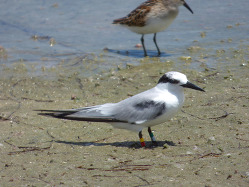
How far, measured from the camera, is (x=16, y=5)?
497 inches

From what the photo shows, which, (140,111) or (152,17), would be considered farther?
(152,17)

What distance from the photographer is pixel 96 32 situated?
415 inches

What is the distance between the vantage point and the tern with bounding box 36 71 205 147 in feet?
15.6

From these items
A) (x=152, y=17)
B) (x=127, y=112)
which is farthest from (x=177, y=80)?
(x=152, y=17)

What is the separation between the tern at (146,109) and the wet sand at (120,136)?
0.28 metres

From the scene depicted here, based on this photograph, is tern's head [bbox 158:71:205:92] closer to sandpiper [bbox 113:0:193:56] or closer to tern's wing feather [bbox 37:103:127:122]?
tern's wing feather [bbox 37:103:127:122]

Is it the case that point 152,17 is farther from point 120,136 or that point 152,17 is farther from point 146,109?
point 146,109

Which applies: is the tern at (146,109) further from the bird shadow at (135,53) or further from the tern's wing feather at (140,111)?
the bird shadow at (135,53)

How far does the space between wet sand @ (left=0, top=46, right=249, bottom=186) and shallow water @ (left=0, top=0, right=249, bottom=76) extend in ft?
2.33

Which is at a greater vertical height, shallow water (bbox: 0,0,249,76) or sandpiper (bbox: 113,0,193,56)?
sandpiper (bbox: 113,0,193,56)

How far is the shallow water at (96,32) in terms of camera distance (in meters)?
8.86

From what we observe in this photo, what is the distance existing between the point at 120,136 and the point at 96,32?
18.6 ft

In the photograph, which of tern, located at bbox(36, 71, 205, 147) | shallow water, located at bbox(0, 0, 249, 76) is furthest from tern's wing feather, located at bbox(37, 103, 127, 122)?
shallow water, located at bbox(0, 0, 249, 76)

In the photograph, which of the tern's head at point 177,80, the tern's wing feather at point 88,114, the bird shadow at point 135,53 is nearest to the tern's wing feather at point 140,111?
the tern's wing feather at point 88,114
